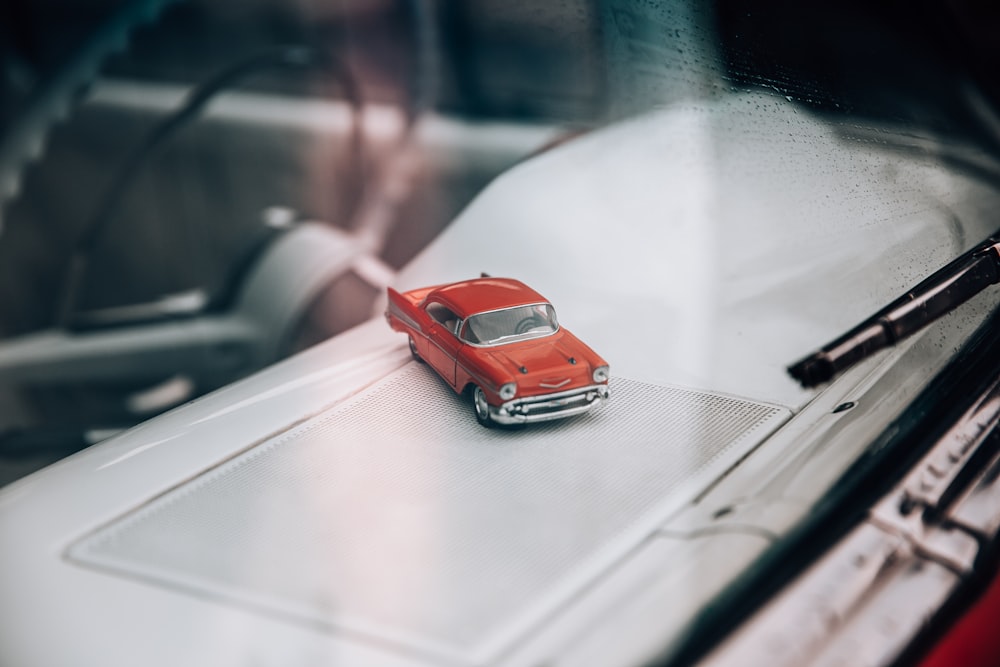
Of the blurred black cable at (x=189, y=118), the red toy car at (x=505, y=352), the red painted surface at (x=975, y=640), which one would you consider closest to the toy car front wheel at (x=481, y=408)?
the red toy car at (x=505, y=352)

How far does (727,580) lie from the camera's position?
0.56 meters

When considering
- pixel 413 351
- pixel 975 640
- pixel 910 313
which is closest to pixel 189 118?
pixel 413 351

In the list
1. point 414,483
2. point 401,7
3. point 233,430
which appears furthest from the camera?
point 401,7

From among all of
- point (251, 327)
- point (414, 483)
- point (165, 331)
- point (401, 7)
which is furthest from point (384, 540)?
point (401, 7)

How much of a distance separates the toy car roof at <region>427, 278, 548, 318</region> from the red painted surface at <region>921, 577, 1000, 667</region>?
0.38 metres

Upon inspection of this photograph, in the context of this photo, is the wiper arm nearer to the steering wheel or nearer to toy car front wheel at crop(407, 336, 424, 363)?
the steering wheel

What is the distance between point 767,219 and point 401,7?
107 centimetres

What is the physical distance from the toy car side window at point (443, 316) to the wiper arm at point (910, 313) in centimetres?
27

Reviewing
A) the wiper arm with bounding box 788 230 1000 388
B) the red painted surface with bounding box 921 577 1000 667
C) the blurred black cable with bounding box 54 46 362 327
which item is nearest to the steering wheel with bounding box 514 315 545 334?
the wiper arm with bounding box 788 230 1000 388

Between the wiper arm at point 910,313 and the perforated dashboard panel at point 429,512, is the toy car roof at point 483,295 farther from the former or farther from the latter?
the wiper arm at point 910,313

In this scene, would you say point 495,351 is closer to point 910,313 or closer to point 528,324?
point 528,324

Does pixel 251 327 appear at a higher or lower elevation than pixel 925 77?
lower

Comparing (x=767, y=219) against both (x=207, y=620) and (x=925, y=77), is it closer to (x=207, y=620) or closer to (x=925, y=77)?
(x=925, y=77)

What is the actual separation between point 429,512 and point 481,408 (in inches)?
3.6
